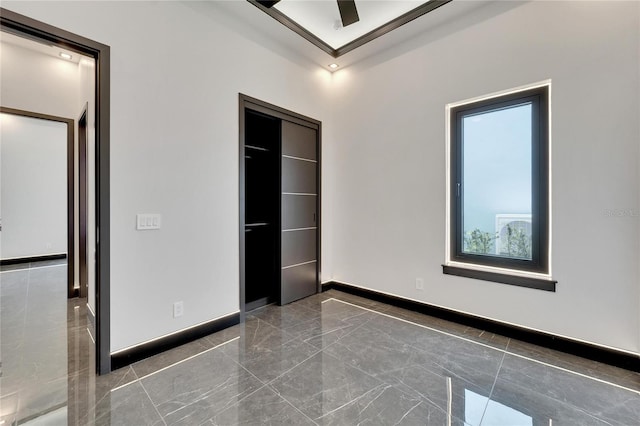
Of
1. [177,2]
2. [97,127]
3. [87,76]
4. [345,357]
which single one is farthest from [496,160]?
[87,76]

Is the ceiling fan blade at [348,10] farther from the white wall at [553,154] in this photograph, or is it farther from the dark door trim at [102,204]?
the dark door trim at [102,204]

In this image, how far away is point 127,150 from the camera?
212 centimetres

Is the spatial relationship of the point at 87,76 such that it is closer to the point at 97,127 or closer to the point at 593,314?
the point at 97,127

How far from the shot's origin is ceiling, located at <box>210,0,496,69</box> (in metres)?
2.68

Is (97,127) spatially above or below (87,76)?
below

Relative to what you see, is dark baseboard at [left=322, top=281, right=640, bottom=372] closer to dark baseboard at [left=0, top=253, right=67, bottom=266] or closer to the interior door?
the interior door

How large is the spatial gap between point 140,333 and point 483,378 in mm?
2627

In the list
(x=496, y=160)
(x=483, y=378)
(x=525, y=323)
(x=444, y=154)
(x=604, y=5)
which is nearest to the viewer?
(x=483, y=378)

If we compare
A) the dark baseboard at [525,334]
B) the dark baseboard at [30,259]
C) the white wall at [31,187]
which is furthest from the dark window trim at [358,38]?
the dark baseboard at [30,259]

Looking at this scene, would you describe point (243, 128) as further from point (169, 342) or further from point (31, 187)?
point (31, 187)

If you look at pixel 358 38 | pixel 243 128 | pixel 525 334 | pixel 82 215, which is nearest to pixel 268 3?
pixel 243 128

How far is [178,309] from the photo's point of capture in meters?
2.43

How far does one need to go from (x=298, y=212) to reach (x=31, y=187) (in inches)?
237

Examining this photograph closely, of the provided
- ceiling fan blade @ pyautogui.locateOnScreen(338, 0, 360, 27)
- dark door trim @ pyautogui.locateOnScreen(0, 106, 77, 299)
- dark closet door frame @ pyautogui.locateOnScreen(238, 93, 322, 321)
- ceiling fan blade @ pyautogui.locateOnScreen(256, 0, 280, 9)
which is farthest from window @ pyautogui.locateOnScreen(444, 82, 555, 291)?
dark door trim @ pyautogui.locateOnScreen(0, 106, 77, 299)
